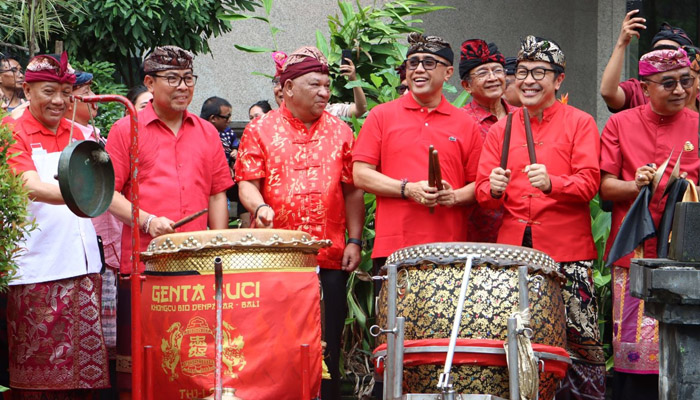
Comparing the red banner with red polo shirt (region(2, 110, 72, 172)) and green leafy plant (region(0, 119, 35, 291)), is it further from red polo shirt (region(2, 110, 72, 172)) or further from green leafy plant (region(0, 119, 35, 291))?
red polo shirt (region(2, 110, 72, 172))

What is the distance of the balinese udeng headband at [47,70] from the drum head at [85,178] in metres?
1.33

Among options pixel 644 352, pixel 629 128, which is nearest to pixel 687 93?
pixel 629 128

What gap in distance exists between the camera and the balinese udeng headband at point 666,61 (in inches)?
232

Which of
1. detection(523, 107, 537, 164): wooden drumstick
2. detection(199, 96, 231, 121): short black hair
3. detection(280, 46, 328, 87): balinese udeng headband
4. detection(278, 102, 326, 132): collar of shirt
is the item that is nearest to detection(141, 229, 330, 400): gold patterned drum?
detection(523, 107, 537, 164): wooden drumstick

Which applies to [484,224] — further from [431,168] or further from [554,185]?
[431,168]

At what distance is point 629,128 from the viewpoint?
239 inches

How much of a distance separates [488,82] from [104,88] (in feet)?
13.4

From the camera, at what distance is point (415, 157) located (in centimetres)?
626

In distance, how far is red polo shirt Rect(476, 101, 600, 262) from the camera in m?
5.90

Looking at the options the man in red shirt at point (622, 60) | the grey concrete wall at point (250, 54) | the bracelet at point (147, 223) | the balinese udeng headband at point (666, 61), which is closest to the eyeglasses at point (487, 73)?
the man in red shirt at point (622, 60)

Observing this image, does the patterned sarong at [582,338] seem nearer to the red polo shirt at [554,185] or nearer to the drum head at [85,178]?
the red polo shirt at [554,185]

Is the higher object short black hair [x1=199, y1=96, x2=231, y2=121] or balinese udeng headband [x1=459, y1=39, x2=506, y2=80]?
balinese udeng headband [x1=459, y1=39, x2=506, y2=80]

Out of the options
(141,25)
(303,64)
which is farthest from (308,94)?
(141,25)

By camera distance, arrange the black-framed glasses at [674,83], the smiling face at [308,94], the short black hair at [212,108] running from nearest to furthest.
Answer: the black-framed glasses at [674,83] → the smiling face at [308,94] → the short black hair at [212,108]
